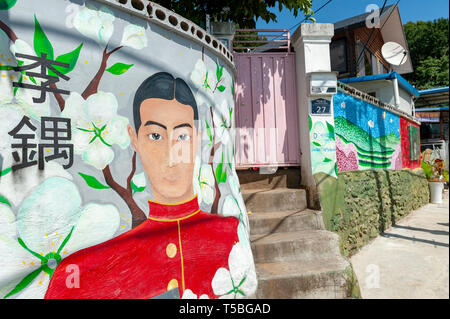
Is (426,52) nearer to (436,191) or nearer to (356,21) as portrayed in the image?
(356,21)

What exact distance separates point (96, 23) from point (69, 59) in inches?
15.7

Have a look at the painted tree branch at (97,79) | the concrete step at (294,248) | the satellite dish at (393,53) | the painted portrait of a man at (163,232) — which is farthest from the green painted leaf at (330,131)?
the satellite dish at (393,53)

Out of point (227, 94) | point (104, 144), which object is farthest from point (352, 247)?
point (104, 144)

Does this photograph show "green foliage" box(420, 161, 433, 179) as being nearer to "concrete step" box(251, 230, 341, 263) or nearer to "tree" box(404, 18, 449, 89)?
"tree" box(404, 18, 449, 89)

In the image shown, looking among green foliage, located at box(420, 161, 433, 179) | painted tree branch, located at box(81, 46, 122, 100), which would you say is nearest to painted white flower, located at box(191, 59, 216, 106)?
painted tree branch, located at box(81, 46, 122, 100)

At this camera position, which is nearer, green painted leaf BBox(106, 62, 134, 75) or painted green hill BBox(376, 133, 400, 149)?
green painted leaf BBox(106, 62, 134, 75)

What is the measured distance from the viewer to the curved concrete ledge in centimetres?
237

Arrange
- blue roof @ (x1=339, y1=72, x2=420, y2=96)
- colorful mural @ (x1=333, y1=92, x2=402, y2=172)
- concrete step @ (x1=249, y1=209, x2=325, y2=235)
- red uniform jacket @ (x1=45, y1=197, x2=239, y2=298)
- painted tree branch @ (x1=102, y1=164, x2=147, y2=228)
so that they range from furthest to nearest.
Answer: blue roof @ (x1=339, y1=72, x2=420, y2=96), colorful mural @ (x1=333, y1=92, x2=402, y2=172), concrete step @ (x1=249, y1=209, x2=325, y2=235), painted tree branch @ (x1=102, y1=164, x2=147, y2=228), red uniform jacket @ (x1=45, y1=197, x2=239, y2=298)

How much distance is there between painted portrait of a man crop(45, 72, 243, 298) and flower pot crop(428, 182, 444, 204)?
31.3 ft

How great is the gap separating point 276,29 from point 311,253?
3798mm

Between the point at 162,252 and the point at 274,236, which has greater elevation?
the point at 162,252

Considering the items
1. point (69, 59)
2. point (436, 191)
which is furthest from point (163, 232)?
point (436, 191)

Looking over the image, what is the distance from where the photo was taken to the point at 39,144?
185cm

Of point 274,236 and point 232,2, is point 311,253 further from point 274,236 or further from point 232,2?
point 232,2
